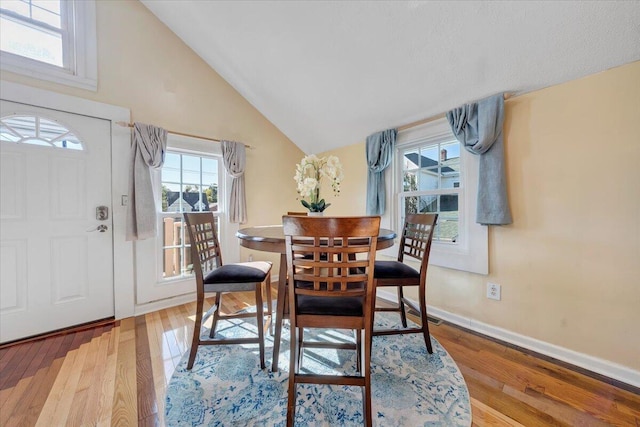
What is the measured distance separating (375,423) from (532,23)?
248cm

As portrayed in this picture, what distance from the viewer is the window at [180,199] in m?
2.64

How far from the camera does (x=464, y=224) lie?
2.20 metres

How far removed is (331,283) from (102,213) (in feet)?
7.84

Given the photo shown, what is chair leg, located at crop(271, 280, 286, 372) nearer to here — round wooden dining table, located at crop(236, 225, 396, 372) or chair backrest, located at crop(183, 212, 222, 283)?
round wooden dining table, located at crop(236, 225, 396, 372)

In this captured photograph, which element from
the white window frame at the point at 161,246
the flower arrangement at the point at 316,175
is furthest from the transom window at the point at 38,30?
the flower arrangement at the point at 316,175

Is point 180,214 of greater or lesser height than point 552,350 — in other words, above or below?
above

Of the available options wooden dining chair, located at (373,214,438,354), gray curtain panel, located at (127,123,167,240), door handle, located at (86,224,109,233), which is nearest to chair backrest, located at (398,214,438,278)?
wooden dining chair, located at (373,214,438,354)

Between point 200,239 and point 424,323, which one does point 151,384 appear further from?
point 424,323

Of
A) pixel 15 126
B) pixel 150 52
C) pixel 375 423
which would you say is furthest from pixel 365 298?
pixel 150 52

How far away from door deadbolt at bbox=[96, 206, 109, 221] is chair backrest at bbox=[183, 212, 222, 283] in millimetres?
1182

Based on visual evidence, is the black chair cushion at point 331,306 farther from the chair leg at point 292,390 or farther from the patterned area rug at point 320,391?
the patterned area rug at point 320,391

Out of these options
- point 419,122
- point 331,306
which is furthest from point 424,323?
point 419,122

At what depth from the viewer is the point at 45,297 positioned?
2.01 metres

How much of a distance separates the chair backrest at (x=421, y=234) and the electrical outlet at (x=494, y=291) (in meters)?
0.66
